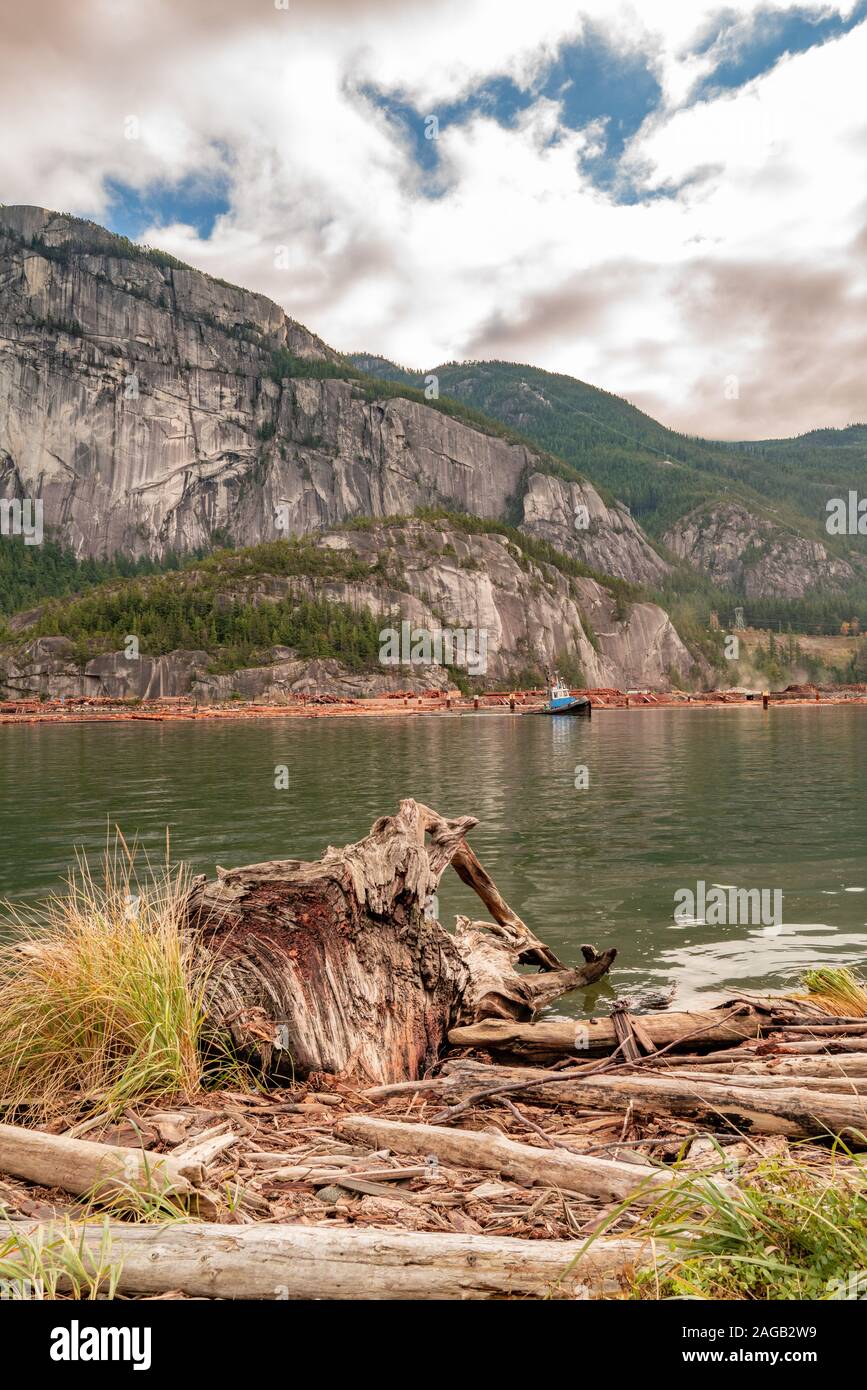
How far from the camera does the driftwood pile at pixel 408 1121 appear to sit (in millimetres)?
3180

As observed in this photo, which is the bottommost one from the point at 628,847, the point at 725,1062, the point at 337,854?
the point at 628,847

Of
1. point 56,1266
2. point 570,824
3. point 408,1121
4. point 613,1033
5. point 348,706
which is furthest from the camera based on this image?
point 348,706

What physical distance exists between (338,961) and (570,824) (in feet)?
65.2

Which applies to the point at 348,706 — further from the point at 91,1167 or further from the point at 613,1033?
the point at 91,1167

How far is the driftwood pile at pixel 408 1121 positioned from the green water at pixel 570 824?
3806 mm

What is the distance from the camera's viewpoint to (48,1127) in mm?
5020

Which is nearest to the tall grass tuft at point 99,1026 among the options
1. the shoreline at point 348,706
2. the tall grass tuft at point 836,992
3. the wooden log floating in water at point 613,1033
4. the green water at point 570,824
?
the wooden log floating in water at point 613,1033

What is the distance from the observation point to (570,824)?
2605 cm

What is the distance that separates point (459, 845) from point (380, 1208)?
5.32m

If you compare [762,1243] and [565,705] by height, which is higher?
[762,1243]

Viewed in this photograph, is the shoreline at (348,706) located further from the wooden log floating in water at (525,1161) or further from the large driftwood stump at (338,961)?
the wooden log floating in water at (525,1161)

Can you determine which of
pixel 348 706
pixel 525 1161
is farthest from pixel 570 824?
pixel 348 706
